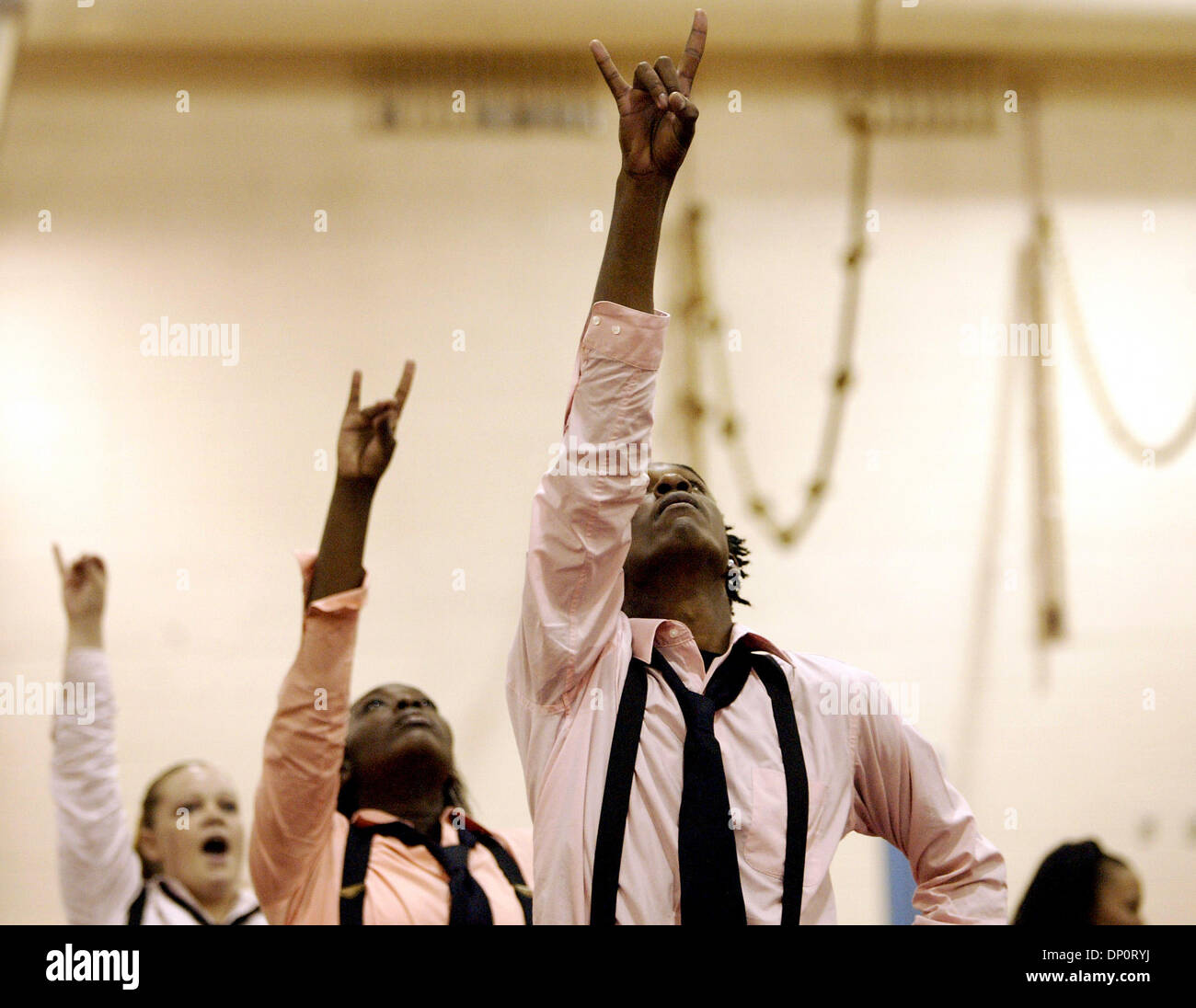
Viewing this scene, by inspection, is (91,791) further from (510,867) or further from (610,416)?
(610,416)

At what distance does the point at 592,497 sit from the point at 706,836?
423 mm

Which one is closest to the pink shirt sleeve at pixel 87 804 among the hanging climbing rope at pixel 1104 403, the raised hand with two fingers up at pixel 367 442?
the raised hand with two fingers up at pixel 367 442

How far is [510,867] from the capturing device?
8.14 ft

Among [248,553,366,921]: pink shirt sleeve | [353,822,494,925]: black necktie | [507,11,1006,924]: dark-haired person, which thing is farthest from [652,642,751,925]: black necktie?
[353,822,494,925]: black necktie

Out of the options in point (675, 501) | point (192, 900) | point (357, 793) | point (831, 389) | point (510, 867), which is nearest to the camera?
point (675, 501)

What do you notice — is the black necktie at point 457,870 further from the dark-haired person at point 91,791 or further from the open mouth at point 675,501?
the open mouth at point 675,501

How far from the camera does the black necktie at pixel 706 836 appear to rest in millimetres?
1543

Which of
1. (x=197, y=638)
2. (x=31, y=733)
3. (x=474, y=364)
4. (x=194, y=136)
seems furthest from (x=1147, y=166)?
(x=31, y=733)

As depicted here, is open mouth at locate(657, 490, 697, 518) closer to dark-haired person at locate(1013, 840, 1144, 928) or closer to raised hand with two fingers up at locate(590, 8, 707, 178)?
raised hand with two fingers up at locate(590, 8, 707, 178)

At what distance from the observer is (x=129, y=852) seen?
2748 millimetres

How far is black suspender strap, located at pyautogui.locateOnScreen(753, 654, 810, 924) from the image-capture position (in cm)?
159

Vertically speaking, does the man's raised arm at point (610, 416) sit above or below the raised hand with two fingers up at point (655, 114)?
below

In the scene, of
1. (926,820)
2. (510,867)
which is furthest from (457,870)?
(926,820)
